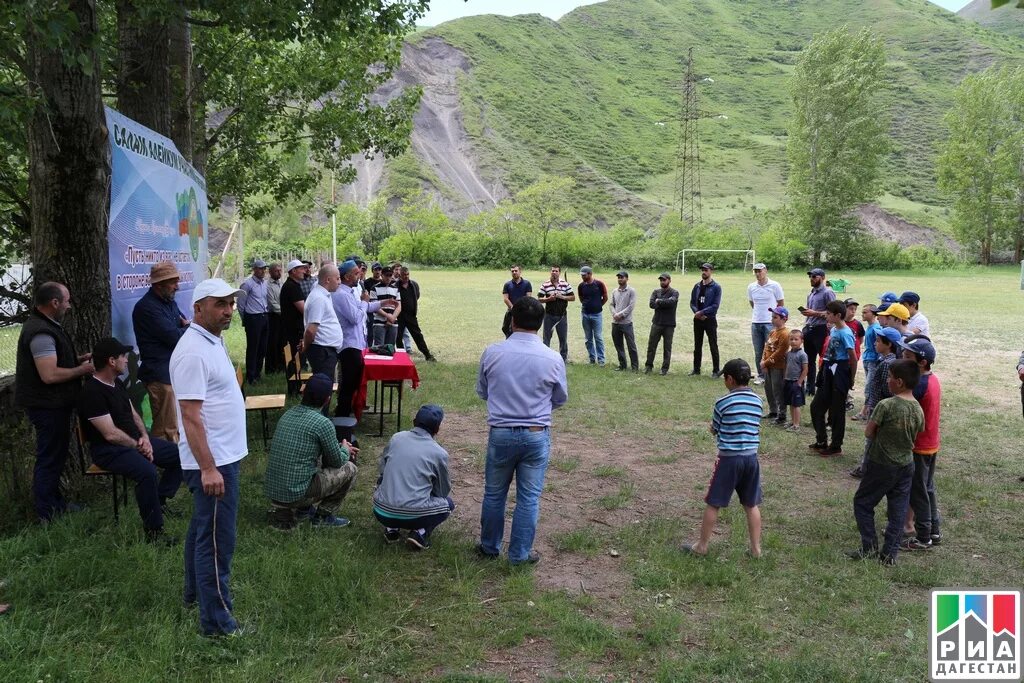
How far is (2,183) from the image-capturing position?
8969 mm

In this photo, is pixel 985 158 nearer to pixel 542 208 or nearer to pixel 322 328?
pixel 542 208

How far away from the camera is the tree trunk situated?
805 cm

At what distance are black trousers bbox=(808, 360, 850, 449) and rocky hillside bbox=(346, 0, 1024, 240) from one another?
59192 mm

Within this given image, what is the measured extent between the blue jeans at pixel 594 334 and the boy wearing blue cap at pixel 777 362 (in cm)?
459

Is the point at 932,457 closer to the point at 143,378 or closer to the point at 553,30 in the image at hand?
the point at 143,378

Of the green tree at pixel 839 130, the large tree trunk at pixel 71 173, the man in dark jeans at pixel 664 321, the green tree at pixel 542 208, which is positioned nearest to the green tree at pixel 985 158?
the green tree at pixel 839 130

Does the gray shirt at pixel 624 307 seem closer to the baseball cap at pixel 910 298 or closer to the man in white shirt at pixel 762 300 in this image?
the man in white shirt at pixel 762 300

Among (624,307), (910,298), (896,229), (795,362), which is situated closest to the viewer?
(910,298)

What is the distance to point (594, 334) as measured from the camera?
1413cm

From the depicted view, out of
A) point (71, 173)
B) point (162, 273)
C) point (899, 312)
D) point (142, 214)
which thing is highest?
point (71, 173)

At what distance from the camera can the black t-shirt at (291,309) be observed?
1109cm

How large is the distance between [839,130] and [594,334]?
56.3 m

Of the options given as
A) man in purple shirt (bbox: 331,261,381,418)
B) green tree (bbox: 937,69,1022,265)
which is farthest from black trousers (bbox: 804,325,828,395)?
green tree (bbox: 937,69,1022,265)

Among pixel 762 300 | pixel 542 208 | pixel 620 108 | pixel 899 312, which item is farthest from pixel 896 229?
pixel 899 312
